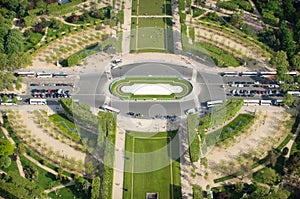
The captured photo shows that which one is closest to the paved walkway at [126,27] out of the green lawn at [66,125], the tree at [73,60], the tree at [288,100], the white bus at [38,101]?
the tree at [73,60]

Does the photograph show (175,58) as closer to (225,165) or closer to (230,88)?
(230,88)

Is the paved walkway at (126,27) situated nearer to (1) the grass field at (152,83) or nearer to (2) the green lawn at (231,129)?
(1) the grass field at (152,83)

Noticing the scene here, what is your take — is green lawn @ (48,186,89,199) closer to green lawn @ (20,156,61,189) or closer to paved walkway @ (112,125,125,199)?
green lawn @ (20,156,61,189)

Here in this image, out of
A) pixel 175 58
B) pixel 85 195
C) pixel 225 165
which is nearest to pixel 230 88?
pixel 175 58

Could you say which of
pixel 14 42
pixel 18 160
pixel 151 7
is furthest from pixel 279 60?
pixel 14 42

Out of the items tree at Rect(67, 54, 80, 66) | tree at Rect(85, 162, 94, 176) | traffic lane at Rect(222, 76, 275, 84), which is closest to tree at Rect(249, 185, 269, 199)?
tree at Rect(85, 162, 94, 176)

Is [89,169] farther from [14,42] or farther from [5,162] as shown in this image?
[14,42]

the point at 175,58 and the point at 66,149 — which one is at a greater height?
the point at 175,58
